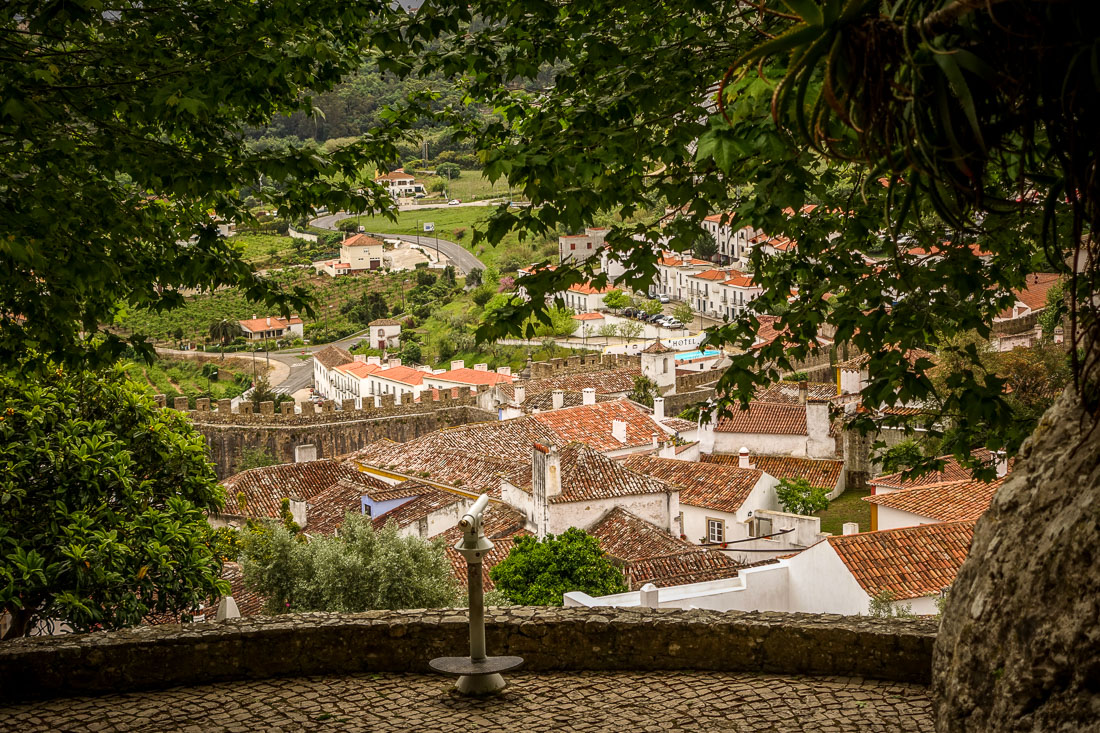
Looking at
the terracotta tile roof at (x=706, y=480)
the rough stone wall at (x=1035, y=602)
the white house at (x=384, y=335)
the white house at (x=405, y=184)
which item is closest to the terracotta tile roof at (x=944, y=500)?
the terracotta tile roof at (x=706, y=480)

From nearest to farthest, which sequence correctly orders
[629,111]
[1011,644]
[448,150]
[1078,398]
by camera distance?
[1011,644]
[1078,398]
[629,111]
[448,150]

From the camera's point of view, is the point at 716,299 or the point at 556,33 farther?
the point at 716,299

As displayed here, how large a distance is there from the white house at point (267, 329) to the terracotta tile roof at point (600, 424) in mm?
41584

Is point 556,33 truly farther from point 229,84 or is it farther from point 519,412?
point 519,412

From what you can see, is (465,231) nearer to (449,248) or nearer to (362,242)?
(449,248)

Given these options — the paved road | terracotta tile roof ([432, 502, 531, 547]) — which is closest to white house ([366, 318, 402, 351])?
the paved road

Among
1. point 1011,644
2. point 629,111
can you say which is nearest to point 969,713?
point 1011,644

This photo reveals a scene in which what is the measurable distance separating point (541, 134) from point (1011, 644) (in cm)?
322

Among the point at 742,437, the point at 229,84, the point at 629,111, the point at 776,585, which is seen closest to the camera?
the point at 629,111

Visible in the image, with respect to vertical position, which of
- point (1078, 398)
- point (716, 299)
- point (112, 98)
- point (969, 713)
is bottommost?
point (969, 713)

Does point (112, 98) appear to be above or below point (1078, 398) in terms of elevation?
Result: above

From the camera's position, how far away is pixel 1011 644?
3223 mm

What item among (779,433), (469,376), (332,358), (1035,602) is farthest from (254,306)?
(1035,602)

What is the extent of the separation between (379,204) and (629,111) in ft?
8.06
